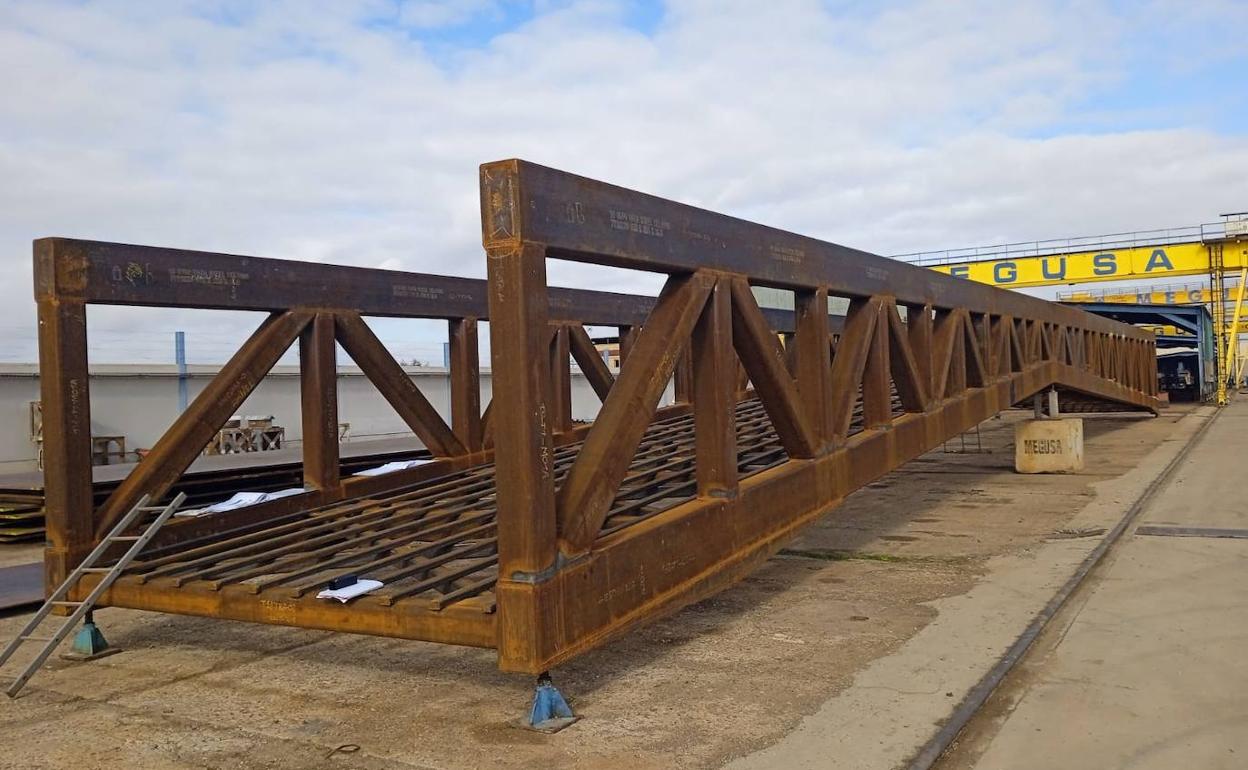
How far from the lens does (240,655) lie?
581 cm

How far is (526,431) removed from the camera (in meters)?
4.12

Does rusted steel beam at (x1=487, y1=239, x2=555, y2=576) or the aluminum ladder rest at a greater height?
rusted steel beam at (x1=487, y1=239, x2=555, y2=576)

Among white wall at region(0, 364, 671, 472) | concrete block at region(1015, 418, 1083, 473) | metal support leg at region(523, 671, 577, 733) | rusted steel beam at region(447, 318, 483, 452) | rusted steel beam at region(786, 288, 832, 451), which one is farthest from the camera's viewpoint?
white wall at region(0, 364, 671, 472)

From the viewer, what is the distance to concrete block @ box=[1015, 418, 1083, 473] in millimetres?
14031

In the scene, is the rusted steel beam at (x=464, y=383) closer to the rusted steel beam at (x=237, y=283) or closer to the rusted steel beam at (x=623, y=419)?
the rusted steel beam at (x=237, y=283)

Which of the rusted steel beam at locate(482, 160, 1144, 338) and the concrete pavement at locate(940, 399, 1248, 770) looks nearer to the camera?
the concrete pavement at locate(940, 399, 1248, 770)

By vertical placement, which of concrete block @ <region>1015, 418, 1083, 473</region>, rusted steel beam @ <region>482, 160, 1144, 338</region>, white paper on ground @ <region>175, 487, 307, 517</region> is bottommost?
concrete block @ <region>1015, 418, 1083, 473</region>

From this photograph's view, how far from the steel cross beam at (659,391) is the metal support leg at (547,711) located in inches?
9.8

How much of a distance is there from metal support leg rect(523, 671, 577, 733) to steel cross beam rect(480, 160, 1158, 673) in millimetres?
249

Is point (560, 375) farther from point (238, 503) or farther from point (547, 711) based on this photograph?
point (547, 711)

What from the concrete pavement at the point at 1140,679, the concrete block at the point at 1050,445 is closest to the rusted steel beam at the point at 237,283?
the concrete pavement at the point at 1140,679

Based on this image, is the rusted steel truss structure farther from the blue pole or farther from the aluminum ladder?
the blue pole

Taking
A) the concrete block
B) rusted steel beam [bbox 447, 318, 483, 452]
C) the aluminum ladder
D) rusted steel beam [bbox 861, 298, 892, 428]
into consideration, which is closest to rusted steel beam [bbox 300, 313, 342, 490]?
rusted steel beam [bbox 447, 318, 483, 452]

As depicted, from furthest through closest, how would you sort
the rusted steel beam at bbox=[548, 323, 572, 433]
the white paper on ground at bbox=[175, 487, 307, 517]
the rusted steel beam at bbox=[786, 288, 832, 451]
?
the rusted steel beam at bbox=[548, 323, 572, 433], the rusted steel beam at bbox=[786, 288, 832, 451], the white paper on ground at bbox=[175, 487, 307, 517]
